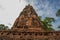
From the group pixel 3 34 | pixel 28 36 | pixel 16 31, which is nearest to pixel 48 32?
pixel 28 36

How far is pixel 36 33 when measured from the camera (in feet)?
44.3

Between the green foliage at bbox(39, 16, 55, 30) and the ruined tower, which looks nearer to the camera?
the ruined tower

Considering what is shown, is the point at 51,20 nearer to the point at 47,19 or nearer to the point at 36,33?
A: the point at 47,19

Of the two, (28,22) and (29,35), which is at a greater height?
(28,22)

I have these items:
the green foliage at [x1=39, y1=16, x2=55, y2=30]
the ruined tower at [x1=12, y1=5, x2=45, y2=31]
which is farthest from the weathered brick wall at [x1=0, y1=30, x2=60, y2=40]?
the green foliage at [x1=39, y1=16, x2=55, y2=30]

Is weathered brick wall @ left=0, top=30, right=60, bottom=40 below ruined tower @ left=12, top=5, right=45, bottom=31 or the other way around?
below

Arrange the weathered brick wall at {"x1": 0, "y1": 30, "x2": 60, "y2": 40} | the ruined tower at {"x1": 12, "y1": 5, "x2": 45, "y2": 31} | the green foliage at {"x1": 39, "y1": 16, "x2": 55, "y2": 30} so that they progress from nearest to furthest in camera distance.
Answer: the weathered brick wall at {"x1": 0, "y1": 30, "x2": 60, "y2": 40}
the ruined tower at {"x1": 12, "y1": 5, "x2": 45, "y2": 31}
the green foliage at {"x1": 39, "y1": 16, "x2": 55, "y2": 30}

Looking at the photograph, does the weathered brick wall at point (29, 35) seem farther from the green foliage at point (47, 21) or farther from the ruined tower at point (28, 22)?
the green foliage at point (47, 21)

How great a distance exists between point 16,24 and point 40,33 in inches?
107

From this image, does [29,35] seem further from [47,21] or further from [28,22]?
[47,21]

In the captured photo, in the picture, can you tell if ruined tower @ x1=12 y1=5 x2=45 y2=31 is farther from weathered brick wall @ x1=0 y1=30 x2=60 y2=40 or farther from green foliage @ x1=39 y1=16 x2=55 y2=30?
green foliage @ x1=39 y1=16 x2=55 y2=30

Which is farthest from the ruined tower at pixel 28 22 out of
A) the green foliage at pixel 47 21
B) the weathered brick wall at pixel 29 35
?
the green foliage at pixel 47 21

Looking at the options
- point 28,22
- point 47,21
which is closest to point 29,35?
point 28,22

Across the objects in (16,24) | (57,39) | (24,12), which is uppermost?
(24,12)
